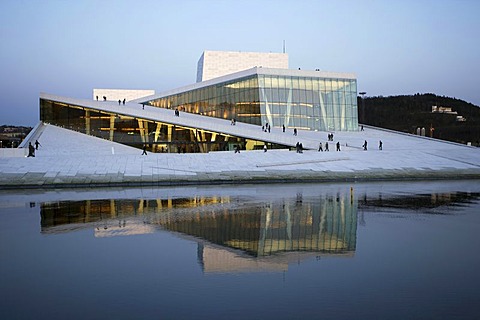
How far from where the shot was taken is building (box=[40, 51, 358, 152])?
121 ft

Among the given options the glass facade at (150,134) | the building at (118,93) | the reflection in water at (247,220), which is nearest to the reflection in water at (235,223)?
the reflection in water at (247,220)

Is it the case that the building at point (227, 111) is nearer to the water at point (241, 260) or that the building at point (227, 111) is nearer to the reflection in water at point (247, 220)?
the reflection in water at point (247, 220)

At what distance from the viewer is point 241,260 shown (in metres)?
7.45

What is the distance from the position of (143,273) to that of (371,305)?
2935mm

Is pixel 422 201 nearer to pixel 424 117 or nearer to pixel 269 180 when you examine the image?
pixel 269 180

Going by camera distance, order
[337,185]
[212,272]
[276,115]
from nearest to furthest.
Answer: [212,272] → [337,185] → [276,115]

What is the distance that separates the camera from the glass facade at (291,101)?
1731 inches

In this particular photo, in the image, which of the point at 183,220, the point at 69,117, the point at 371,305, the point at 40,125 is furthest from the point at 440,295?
the point at 40,125

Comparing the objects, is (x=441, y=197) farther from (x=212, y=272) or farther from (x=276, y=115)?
(x=276, y=115)

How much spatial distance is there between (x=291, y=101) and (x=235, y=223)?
34.7 metres

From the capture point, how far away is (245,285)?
6.13m

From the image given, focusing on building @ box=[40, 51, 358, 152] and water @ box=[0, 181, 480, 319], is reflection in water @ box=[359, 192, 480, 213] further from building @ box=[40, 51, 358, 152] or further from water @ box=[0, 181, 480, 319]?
building @ box=[40, 51, 358, 152]

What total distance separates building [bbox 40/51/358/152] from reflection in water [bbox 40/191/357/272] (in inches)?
781

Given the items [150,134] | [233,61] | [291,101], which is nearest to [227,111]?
[291,101]
